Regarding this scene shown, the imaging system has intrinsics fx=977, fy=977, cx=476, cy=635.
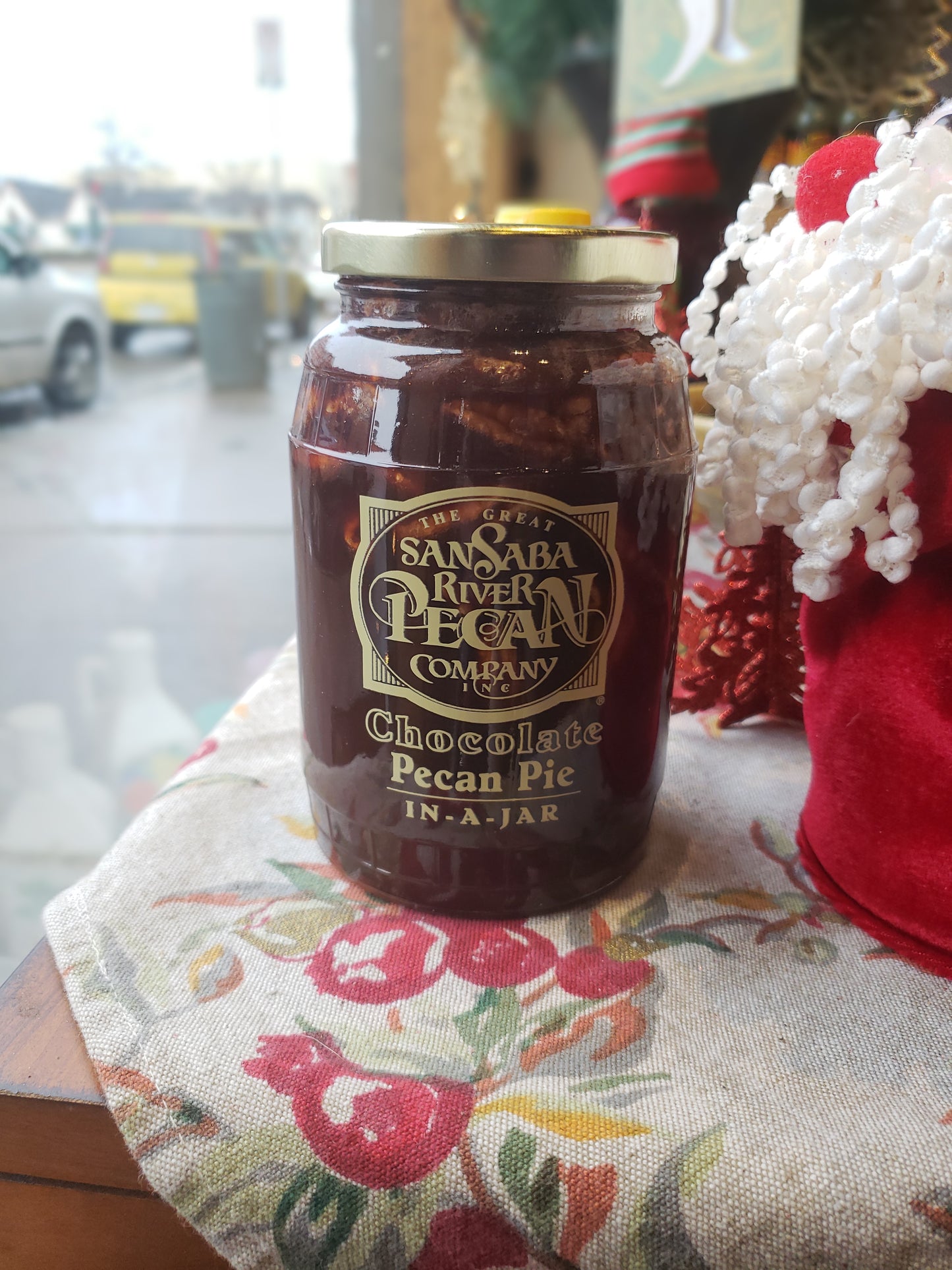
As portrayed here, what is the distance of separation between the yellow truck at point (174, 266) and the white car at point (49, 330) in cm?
8

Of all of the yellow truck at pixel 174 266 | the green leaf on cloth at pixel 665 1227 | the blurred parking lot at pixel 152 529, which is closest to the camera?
the green leaf on cloth at pixel 665 1227

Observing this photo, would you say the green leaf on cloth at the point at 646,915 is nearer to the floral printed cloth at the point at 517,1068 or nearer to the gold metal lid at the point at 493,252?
the floral printed cloth at the point at 517,1068

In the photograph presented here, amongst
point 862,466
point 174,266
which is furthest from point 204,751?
point 174,266

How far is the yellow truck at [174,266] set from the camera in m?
1.65

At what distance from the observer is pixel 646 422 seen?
13.8 inches

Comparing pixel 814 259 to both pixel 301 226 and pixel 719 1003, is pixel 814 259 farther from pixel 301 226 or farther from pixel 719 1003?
pixel 301 226

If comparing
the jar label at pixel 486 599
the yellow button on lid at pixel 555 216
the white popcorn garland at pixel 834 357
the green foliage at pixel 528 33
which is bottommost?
the jar label at pixel 486 599

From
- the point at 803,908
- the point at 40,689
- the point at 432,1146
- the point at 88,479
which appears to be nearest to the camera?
the point at 432,1146

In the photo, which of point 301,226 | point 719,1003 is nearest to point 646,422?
point 719,1003

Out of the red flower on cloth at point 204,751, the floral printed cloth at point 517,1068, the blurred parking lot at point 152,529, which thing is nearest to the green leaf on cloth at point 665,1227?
the floral printed cloth at point 517,1068

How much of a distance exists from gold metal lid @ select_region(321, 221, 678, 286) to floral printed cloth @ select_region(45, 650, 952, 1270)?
0.83 ft

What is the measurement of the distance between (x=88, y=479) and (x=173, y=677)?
576mm

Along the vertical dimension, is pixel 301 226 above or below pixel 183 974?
above

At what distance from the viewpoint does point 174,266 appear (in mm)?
1779
